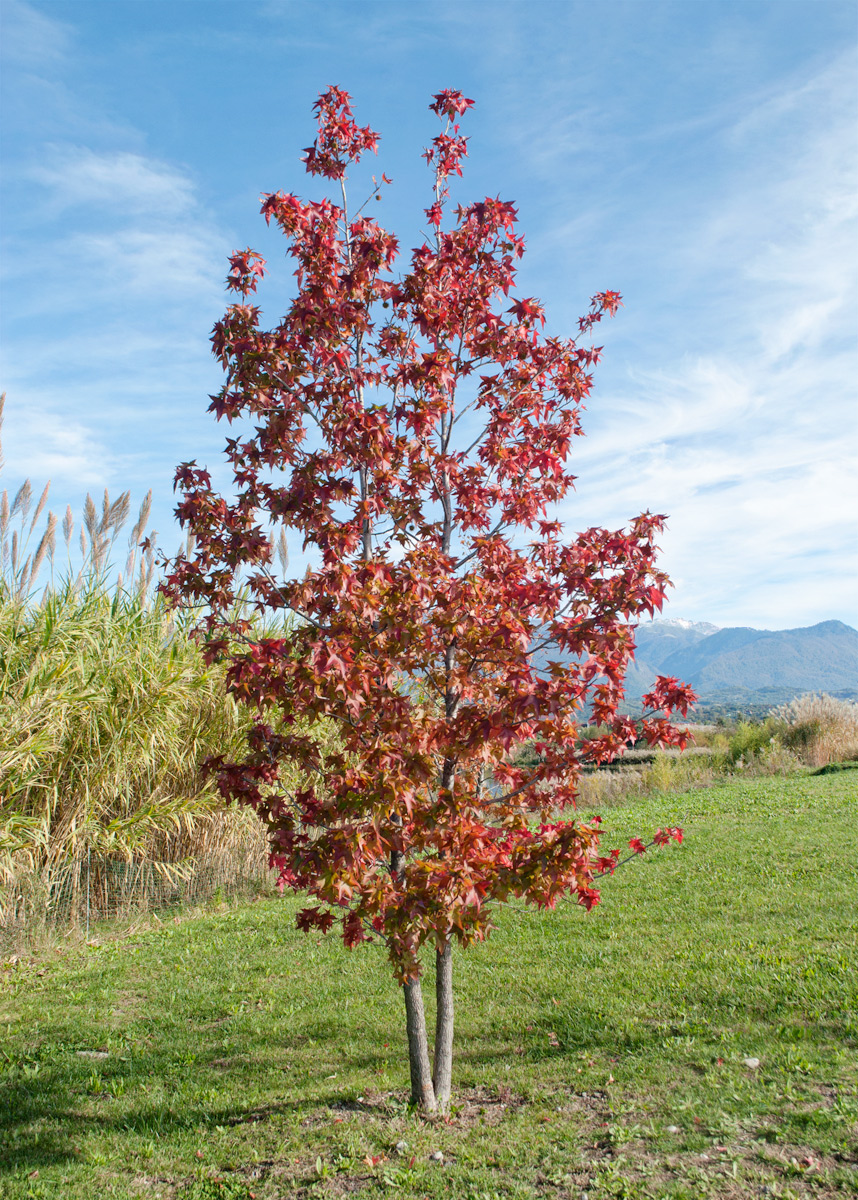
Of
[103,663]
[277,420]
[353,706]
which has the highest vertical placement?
[277,420]

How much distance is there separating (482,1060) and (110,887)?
16.4ft

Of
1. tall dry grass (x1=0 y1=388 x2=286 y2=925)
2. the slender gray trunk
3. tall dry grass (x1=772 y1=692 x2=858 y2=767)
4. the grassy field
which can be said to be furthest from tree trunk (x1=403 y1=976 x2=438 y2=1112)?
tall dry grass (x1=772 y1=692 x2=858 y2=767)

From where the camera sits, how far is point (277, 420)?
3801 millimetres

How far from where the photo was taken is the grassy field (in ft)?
10.9

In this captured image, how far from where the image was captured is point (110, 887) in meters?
7.78

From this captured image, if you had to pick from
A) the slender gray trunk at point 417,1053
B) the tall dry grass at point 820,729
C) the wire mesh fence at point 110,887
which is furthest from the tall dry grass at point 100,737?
the tall dry grass at point 820,729

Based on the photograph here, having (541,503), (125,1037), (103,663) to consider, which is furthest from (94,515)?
(541,503)

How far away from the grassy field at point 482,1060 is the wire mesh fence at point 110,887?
0.35 metres

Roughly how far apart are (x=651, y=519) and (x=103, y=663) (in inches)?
246

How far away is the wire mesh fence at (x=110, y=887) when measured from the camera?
6818mm

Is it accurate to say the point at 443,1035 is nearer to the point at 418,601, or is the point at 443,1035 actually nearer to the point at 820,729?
the point at 418,601

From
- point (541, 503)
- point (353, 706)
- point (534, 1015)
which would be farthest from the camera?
point (534, 1015)

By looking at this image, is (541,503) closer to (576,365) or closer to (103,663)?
(576,365)

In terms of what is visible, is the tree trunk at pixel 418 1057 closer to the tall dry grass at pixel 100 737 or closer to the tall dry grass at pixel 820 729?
the tall dry grass at pixel 100 737
